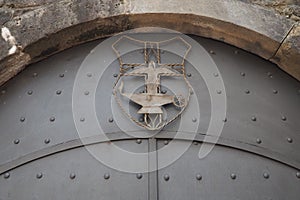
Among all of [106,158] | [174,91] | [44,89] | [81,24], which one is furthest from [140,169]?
[81,24]

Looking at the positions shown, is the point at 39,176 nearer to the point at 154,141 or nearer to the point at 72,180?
the point at 72,180

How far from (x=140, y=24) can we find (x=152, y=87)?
0.40m

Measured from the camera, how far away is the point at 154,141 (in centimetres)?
204

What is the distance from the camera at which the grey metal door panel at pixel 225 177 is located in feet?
6.32

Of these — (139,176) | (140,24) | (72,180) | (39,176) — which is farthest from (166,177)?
(140,24)

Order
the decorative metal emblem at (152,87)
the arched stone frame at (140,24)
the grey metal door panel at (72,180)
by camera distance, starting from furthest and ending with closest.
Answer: the arched stone frame at (140,24), the decorative metal emblem at (152,87), the grey metal door panel at (72,180)

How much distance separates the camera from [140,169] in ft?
6.47

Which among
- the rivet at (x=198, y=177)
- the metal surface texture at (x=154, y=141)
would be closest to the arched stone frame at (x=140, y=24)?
the metal surface texture at (x=154, y=141)

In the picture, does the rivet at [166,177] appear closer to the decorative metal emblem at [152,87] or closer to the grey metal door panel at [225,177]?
the grey metal door panel at [225,177]

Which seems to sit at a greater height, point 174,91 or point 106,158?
point 174,91

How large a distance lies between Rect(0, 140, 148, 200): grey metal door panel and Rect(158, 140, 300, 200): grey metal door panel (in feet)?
0.38

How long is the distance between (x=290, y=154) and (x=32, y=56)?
1.25 meters

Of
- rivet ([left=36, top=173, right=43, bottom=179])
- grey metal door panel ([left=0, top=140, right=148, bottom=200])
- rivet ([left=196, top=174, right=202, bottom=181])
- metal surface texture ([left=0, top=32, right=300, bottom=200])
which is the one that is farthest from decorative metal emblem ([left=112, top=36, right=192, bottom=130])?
rivet ([left=36, top=173, right=43, bottom=179])

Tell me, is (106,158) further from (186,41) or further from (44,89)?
(186,41)
